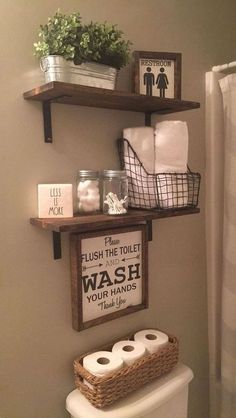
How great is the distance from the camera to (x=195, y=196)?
3.79 feet

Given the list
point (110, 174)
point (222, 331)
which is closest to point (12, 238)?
point (110, 174)

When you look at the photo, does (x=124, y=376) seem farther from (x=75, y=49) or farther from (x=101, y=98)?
(x=75, y=49)

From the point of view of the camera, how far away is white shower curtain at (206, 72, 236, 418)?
4.49 ft

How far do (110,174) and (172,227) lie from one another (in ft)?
1.48

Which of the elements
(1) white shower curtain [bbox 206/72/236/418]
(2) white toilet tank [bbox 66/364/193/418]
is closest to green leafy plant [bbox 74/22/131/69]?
(1) white shower curtain [bbox 206/72/236/418]

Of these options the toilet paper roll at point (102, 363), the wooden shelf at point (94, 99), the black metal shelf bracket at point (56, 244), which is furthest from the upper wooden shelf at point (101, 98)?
the toilet paper roll at point (102, 363)

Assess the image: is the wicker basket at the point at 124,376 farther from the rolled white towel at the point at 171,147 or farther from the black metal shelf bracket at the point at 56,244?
the rolled white towel at the point at 171,147

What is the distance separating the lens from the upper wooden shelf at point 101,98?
82 centimetres

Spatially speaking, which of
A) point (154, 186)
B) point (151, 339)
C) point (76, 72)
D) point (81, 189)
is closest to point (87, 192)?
point (81, 189)

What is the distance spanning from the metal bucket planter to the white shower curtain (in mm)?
668

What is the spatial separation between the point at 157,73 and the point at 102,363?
1.01 m

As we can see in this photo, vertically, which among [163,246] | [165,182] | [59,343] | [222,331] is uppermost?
[165,182]

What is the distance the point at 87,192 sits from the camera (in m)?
1.01

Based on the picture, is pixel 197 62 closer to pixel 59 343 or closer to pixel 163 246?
pixel 163 246
